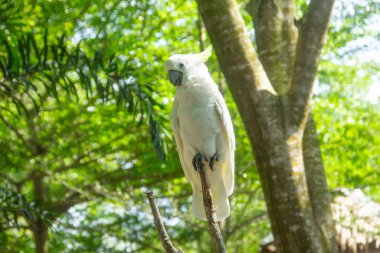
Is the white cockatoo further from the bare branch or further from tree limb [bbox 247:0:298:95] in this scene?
tree limb [bbox 247:0:298:95]

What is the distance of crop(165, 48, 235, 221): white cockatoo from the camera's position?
2117 mm

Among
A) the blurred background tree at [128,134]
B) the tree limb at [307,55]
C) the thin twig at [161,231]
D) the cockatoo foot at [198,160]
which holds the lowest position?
the thin twig at [161,231]

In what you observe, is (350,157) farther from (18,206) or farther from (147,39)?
(18,206)

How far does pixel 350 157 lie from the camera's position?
7.19 m

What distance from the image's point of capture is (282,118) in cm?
342

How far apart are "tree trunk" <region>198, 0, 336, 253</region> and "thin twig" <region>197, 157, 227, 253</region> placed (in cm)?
139

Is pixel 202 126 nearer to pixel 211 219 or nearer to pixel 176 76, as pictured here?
pixel 176 76

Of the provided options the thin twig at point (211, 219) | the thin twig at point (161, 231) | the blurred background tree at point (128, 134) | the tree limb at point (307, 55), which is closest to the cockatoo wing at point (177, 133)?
the thin twig at point (211, 219)

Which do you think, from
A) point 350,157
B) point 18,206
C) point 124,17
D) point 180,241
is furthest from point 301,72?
point 180,241

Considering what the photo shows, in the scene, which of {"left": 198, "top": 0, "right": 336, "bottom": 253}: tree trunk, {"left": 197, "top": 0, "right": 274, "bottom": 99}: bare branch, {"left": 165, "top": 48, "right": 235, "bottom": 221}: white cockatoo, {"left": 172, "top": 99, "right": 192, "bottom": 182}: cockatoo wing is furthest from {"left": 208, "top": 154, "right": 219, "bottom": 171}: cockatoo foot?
{"left": 197, "top": 0, "right": 274, "bottom": 99}: bare branch

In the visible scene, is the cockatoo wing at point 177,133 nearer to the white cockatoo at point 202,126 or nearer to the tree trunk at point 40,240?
the white cockatoo at point 202,126

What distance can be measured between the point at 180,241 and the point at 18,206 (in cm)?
475

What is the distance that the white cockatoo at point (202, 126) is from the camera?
83.4 inches

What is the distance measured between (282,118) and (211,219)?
1.69 metres
